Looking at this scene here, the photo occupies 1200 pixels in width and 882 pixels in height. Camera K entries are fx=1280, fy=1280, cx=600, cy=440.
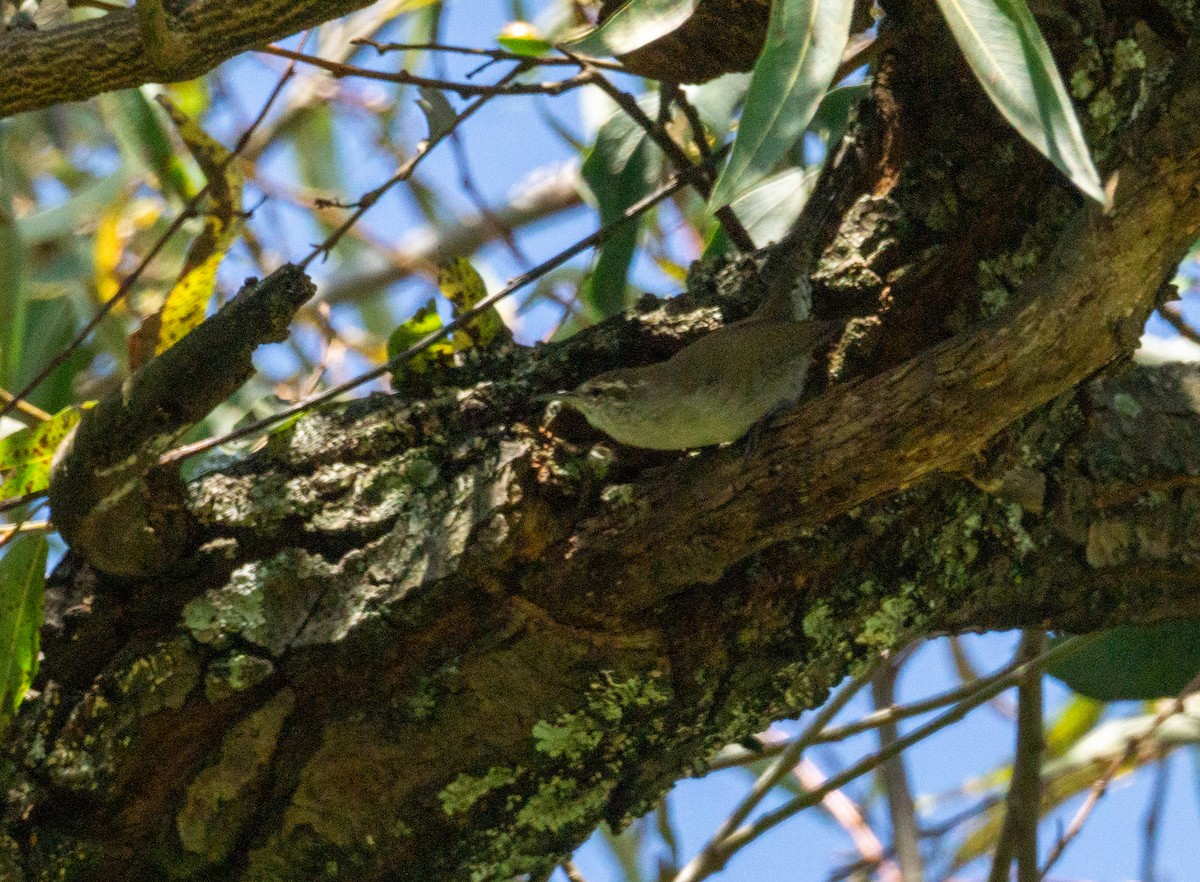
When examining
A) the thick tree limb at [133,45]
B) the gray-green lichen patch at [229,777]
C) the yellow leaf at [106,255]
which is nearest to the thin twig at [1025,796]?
the gray-green lichen patch at [229,777]

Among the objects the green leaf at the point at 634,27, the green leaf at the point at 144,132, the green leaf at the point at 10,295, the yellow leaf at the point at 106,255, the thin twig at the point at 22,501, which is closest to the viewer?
the green leaf at the point at 634,27

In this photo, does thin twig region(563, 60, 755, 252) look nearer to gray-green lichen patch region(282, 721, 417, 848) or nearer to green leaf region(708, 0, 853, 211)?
green leaf region(708, 0, 853, 211)

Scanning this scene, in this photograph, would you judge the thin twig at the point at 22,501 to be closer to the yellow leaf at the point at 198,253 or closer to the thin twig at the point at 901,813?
the yellow leaf at the point at 198,253

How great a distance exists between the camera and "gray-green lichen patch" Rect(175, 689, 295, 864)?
1.85 m

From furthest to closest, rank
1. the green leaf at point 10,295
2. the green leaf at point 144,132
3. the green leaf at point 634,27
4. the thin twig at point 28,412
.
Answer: the green leaf at point 144,132
the green leaf at point 10,295
the thin twig at point 28,412
the green leaf at point 634,27

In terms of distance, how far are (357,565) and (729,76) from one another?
158cm

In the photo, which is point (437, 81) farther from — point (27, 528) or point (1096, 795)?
point (1096, 795)

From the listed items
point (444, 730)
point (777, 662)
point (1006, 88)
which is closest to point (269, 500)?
point (444, 730)

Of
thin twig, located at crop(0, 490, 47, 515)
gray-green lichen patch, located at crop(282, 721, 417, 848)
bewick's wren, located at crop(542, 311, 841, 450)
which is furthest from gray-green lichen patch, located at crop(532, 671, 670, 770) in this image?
thin twig, located at crop(0, 490, 47, 515)

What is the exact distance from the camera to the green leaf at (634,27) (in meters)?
1.67

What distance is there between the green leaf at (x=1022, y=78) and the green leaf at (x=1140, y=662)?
5.08 ft

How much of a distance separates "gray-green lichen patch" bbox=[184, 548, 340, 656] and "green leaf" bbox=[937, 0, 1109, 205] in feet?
3.70

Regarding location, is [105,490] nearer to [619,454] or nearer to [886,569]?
[619,454]

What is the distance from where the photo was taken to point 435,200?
5.54 metres
